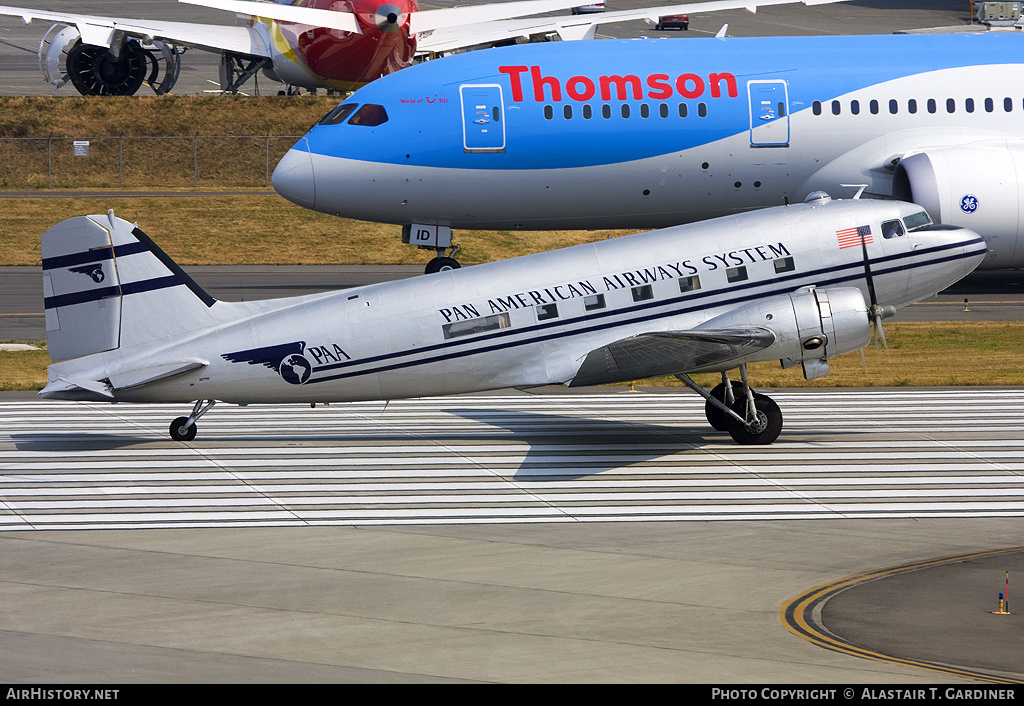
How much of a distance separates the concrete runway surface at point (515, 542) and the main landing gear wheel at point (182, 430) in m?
0.30

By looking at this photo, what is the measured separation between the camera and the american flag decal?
87.0ft

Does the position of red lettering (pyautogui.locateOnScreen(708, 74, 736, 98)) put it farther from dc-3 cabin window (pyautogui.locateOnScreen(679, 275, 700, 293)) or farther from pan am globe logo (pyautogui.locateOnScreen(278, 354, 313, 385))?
pan am globe logo (pyautogui.locateOnScreen(278, 354, 313, 385))

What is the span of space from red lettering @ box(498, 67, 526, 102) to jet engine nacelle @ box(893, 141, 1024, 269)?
38.6 feet

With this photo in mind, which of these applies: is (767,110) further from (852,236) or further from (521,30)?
(521,30)

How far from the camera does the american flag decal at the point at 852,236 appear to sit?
87.0ft

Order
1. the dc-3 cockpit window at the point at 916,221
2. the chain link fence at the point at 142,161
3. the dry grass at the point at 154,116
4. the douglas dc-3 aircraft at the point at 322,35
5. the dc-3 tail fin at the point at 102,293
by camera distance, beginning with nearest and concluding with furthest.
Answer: the dc-3 tail fin at the point at 102,293, the dc-3 cockpit window at the point at 916,221, the douglas dc-3 aircraft at the point at 322,35, the chain link fence at the point at 142,161, the dry grass at the point at 154,116

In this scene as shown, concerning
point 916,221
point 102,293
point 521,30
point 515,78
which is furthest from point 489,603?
point 521,30

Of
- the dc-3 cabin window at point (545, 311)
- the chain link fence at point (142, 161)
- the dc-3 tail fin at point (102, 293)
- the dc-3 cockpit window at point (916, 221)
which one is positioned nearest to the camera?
the dc-3 tail fin at point (102, 293)

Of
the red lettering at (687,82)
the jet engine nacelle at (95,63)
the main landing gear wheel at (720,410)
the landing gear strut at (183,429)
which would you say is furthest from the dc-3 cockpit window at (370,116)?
the jet engine nacelle at (95,63)

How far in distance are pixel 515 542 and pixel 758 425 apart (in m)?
8.55

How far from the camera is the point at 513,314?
26.2 m

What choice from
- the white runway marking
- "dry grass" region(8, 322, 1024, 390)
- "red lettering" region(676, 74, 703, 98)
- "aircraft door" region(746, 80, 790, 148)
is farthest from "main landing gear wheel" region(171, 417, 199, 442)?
"aircraft door" region(746, 80, 790, 148)

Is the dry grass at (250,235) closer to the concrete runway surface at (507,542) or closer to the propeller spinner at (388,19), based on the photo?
the propeller spinner at (388,19)
